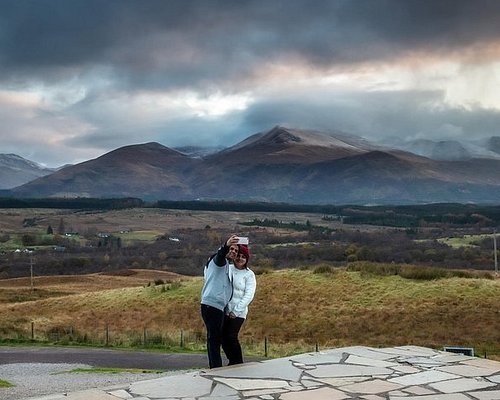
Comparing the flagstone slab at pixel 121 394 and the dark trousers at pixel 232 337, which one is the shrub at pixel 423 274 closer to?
the dark trousers at pixel 232 337

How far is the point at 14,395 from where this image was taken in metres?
12.1

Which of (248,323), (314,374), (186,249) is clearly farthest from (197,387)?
(186,249)

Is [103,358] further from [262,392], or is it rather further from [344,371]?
[262,392]

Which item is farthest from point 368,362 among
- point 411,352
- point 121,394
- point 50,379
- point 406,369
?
point 50,379

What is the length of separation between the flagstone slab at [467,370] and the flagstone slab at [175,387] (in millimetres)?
3249

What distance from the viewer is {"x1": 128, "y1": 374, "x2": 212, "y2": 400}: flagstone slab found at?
24.6ft

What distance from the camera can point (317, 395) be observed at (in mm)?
7348

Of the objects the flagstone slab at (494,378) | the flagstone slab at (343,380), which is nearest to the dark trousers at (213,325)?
the flagstone slab at (343,380)

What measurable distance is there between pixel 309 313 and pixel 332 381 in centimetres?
2338

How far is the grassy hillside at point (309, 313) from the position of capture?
2611cm

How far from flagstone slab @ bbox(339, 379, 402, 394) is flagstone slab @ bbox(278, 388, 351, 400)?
0.19m

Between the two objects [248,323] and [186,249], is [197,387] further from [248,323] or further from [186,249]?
[186,249]

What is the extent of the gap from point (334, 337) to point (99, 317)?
42.9 feet

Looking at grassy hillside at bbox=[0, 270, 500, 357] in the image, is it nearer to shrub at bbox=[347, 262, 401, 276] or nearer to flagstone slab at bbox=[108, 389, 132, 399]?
shrub at bbox=[347, 262, 401, 276]
